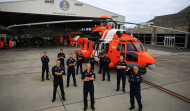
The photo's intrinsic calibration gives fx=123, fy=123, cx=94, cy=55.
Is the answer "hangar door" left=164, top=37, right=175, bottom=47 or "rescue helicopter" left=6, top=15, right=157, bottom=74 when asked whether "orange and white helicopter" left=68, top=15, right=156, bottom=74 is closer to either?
"rescue helicopter" left=6, top=15, right=157, bottom=74

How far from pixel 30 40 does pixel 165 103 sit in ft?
144

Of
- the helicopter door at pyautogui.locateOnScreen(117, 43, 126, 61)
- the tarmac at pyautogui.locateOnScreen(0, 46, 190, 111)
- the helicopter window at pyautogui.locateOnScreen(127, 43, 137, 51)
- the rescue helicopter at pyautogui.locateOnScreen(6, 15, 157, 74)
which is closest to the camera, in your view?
the tarmac at pyautogui.locateOnScreen(0, 46, 190, 111)

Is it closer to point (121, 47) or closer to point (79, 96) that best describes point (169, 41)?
point (121, 47)

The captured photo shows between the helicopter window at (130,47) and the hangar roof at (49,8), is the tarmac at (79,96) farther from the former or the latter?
the hangar roof at (49,8)

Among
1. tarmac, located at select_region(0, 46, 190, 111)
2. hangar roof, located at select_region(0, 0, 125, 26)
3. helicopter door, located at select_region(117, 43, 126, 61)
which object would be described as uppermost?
hangar roof, located at select_region(0, 0, 125, 26)

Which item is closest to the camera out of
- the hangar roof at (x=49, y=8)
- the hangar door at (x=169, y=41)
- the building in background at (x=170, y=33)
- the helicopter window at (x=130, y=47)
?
the helicopter window at (x=130, y=47)

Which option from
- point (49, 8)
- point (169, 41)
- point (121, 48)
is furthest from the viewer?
point (169, 41)

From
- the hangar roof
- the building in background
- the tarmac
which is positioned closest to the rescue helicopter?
the tarmac

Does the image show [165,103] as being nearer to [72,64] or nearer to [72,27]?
[72,64]

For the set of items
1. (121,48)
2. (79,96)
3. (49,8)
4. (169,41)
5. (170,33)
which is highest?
(49,8)

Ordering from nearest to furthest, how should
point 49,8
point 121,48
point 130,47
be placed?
point 130,47 < point 121,48 < point 49,8

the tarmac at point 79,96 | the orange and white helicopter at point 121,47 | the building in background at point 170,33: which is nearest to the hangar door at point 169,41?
the building in background at point 170,33

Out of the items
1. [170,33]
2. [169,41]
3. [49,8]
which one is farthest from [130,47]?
[169,41]

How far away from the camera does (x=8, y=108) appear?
15.1 ft
